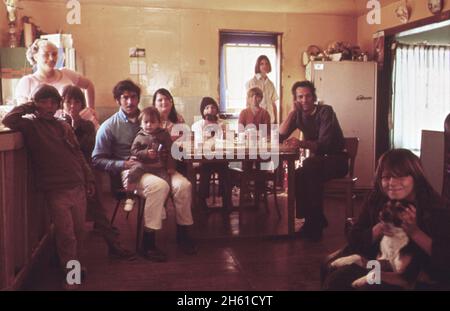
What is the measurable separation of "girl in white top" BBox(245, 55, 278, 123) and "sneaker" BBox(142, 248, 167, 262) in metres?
3.27

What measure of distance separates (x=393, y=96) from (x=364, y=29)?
1.11 m

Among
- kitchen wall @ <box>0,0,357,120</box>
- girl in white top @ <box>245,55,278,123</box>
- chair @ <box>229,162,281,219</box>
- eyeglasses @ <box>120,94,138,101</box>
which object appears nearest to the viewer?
eyeglasses @ <box>120,94,138,101</box>

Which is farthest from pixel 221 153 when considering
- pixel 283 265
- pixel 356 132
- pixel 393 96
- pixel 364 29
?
pixel 364 29

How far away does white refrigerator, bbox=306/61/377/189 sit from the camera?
5.49 metres

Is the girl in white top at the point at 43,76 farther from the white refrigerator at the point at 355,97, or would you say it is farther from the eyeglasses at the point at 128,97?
the white refrigerator at the point at 355,97

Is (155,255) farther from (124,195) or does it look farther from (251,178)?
(251,178)

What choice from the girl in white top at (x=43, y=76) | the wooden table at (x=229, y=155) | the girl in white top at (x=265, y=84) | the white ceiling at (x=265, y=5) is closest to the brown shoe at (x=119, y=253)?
the wooden table at (x=229, y=155)

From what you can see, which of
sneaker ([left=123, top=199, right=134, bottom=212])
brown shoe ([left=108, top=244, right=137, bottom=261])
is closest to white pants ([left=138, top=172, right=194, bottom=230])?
sneaker ([left=123, top=199, right=134, bottom=212])

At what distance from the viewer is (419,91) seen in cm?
690

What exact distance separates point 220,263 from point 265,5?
3854mm

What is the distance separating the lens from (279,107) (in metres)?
6.28

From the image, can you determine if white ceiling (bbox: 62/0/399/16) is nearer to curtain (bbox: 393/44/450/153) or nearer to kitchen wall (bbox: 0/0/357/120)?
kitchen wall (bbox: 0/0/357/120)

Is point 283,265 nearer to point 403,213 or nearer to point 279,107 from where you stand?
point 403,213

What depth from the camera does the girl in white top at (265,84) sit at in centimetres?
580
